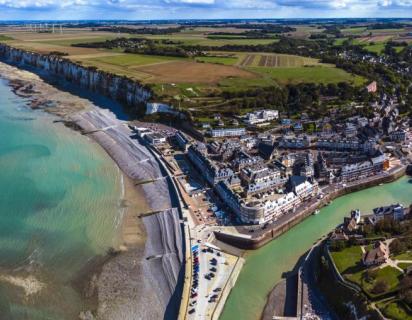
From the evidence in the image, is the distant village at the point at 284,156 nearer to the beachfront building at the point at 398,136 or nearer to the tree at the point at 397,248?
the beachfront building at the point at 398,136

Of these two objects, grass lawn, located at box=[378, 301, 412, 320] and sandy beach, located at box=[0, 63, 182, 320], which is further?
sandy beach, located at box=[0, 63, 182, 320]

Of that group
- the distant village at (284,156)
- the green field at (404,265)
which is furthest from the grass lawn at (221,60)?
the green field at (404,265)

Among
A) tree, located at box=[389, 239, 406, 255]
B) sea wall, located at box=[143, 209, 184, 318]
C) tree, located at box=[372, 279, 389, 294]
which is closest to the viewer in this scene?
tree, located at box=[372, 279, 389, 294]

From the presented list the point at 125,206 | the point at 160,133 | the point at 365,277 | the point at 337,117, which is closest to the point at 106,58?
the point at 160,133

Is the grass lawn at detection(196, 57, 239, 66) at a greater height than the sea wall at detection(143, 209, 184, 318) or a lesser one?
greater

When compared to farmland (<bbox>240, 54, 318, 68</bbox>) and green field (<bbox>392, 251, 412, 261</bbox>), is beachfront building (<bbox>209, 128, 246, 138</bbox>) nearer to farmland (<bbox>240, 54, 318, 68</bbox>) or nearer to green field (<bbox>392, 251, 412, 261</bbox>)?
green field (<bbox>392, 251, 412, 261</bbox>)

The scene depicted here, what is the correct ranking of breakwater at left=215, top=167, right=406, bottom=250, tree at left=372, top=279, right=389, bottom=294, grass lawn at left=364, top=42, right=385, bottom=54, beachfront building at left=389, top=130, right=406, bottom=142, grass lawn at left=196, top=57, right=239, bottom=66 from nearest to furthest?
tree at left=372, top=279, right=389, bottom=294 < breakwater at left=215, top=167, right=406, bottom=250 < beachfront building at left=389, top=130, right=406, bottom=142 < grass lawn at left=196, top=57, right=239, bottom=66 < grass lawn at left=364, top=42, right=385, bottom=54

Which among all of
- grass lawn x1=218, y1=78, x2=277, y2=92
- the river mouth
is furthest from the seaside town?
grass lawn x1=218, y1=78, x2=277, y2=92
